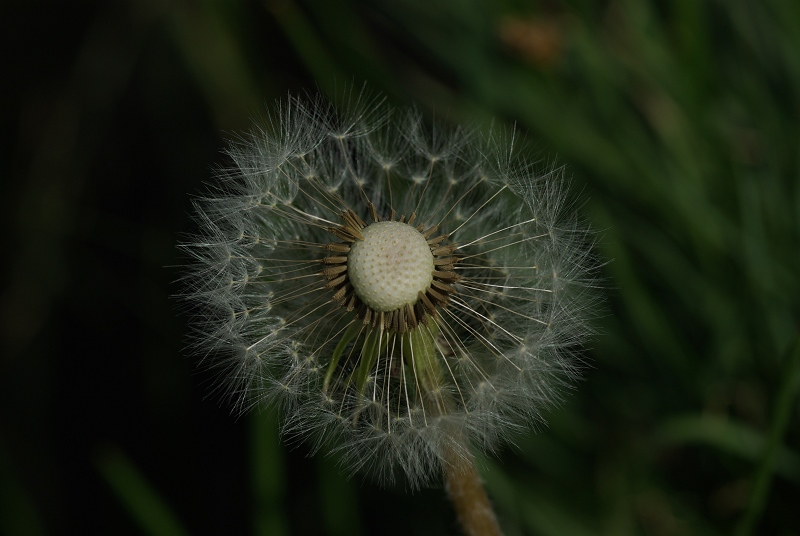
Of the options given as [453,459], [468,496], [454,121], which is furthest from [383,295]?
[454,121]

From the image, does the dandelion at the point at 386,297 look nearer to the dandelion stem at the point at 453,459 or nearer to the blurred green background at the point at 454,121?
the dandelion stem at the point at 453,459

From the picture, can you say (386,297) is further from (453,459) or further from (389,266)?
(453,459)

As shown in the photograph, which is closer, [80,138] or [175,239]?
[175,239]

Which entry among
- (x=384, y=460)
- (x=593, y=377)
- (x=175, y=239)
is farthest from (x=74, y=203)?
(x=384, y=460)

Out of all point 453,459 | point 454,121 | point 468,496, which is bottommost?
point 468,496

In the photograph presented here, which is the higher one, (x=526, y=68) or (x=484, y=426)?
(x=526, y=68)

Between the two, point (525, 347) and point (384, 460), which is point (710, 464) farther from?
point (384, 460)

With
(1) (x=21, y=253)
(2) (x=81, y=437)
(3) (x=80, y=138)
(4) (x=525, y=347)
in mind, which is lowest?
(2) (x=81, y=437)
